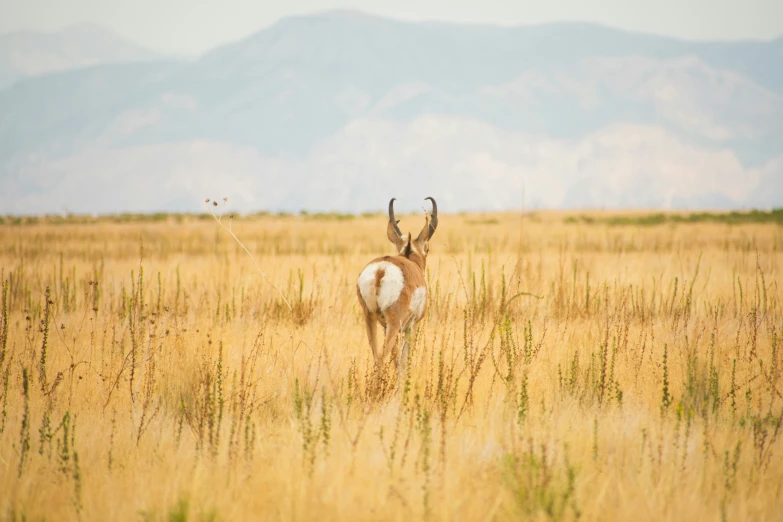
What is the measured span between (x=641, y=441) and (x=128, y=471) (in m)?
3.25

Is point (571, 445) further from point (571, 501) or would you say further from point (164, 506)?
point (164, 506)

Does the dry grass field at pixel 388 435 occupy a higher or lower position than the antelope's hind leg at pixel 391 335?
lower

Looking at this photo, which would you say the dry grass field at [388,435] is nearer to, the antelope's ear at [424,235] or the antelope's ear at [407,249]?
the antelope's ear at [407,249]

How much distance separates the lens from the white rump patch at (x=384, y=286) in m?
5.09

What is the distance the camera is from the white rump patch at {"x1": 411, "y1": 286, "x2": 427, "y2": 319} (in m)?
5.37

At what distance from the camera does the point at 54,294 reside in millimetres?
10047

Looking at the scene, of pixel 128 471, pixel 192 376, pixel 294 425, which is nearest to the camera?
pixel 128 471

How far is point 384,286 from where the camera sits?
16.7 feet

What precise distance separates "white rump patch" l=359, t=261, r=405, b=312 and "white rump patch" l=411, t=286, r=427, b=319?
10.4 inches

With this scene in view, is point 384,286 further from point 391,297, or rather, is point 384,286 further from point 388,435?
point 388,435

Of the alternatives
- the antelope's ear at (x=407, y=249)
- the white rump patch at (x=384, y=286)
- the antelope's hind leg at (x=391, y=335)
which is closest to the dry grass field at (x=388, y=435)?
the antelope's hind leg at (x=391, y=335)

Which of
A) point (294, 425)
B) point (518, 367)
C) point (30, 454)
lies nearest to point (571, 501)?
point (294, 425)

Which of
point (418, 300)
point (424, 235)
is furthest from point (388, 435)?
point (424, 235)

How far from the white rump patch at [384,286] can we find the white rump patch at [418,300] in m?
0.26
